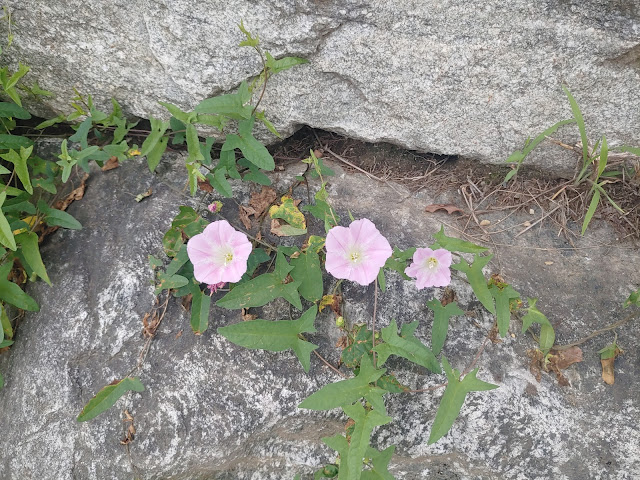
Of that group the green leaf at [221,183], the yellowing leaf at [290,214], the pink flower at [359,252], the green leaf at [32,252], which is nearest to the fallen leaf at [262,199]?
the yellowing leaf at [290,214]

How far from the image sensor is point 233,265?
79.0 inches

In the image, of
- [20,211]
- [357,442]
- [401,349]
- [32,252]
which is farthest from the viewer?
[20,211]

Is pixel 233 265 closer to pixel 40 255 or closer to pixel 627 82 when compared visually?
pixel 40 255

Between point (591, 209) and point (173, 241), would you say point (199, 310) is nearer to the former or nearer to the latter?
point (173, 241)

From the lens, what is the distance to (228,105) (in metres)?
2.03

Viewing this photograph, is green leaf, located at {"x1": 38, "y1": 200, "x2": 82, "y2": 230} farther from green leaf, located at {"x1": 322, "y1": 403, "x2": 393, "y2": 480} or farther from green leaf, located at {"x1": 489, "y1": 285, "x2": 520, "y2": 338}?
green leaf, located at {"x1": 489, "y1": 285, "x2": 520, "y2": 338}

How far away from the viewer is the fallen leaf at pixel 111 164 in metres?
2.50

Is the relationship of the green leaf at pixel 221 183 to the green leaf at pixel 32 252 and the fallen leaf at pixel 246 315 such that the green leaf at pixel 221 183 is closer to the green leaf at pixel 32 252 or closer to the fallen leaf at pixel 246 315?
the fallen leaf at pixel 246 315

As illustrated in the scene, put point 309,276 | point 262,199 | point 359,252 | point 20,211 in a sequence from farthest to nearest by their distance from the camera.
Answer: point 262,199 → point 20,211 → point 309,276 → point 359,252

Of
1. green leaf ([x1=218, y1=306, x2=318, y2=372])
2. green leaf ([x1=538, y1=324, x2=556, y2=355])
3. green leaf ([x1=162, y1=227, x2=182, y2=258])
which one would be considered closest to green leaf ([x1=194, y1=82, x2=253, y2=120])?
green leaf ([x1=162, y1=227, x2=182, y2=258])

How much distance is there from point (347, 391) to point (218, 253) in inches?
29.9

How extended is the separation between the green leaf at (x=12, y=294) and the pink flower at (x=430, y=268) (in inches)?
64.8

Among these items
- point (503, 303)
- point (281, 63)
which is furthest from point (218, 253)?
point (503, 303)

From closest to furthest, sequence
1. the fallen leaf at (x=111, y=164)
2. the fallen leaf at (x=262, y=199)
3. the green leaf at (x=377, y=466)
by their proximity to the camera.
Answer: the green leaf at (x=377, y=466), the fallen leaf at (x=262, y=199), the fallen leaf at (x=111, y=164)
